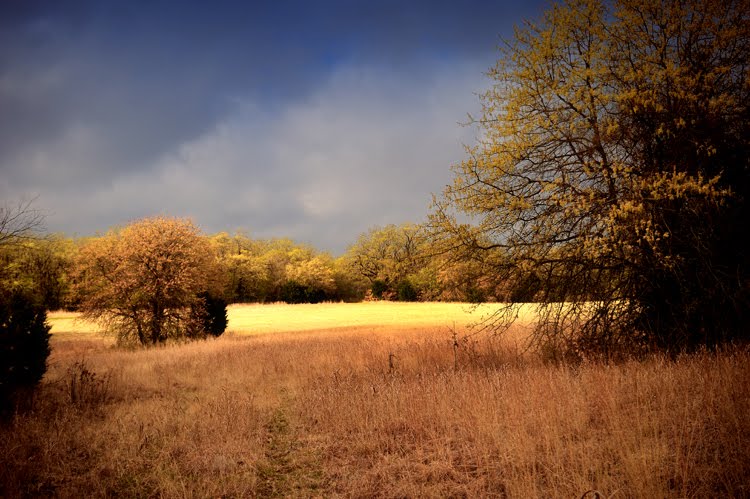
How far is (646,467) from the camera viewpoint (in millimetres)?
3709

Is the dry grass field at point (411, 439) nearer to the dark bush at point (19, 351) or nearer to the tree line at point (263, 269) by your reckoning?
the dark bush at point (19, 351)

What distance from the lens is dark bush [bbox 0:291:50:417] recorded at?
7977 mm

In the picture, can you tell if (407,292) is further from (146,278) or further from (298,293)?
(146,278)

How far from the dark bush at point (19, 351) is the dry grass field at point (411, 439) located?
19.2 inches

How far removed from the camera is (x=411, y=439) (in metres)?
5.64

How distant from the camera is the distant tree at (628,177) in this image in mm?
7625

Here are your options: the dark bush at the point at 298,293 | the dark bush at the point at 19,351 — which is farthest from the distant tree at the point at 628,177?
the dark bush at the point at 298,293

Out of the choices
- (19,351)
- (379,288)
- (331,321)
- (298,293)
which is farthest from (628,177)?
(379,288)

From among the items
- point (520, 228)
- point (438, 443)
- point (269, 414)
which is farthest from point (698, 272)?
point (269, 414)

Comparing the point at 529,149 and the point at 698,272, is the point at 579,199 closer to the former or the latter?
the point at 529,149

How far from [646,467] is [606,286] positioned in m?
6.21

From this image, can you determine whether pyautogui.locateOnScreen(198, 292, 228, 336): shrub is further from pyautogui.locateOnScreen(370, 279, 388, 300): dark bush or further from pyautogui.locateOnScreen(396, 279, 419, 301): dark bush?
pyautogui.locateOnScreen(370, 279, 388, 300): dark bush

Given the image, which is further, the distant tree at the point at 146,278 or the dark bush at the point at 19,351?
the distant tree at the point at 146,278

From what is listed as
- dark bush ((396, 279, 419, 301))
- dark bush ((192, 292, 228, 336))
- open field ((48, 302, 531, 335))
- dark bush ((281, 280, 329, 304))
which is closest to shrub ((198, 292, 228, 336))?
dark bush ((192, 292, 228, 336))
